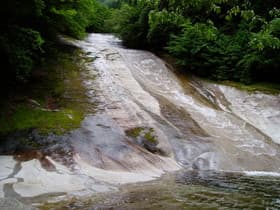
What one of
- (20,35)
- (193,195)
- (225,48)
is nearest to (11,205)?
(193,195)

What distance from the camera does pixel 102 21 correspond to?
120 feet

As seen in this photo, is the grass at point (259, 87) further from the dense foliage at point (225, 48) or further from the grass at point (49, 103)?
the grass at point (49, 103)

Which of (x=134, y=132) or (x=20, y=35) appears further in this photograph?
(x=20, y=35)

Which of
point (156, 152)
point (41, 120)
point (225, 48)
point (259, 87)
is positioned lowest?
point (156, 152)

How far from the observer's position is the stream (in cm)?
909

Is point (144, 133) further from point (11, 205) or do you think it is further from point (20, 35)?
point (11, 205)

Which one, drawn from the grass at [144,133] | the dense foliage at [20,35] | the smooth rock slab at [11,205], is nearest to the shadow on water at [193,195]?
the smooth rock slab at [11,205]

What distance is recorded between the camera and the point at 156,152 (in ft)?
42.2

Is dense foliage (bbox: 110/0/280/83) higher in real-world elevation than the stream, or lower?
higher

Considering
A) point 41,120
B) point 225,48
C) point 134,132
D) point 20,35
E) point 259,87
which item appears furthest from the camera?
point 225,48

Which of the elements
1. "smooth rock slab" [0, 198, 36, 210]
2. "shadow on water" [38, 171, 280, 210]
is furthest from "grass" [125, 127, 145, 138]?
"smooth rock slab" [0, 198, 36, 210]

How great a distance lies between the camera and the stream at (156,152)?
9094mm

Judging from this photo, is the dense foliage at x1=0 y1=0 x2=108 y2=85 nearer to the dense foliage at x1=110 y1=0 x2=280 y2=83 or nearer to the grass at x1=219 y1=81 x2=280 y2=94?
the dense foliage at x1=110 y1=0 x2=280 y2=83

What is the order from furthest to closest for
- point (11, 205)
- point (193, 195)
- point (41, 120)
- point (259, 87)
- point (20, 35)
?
point (259, 87)
point (20, 35)
point (41, 120)
point (193, 195)
point (11, 205)
